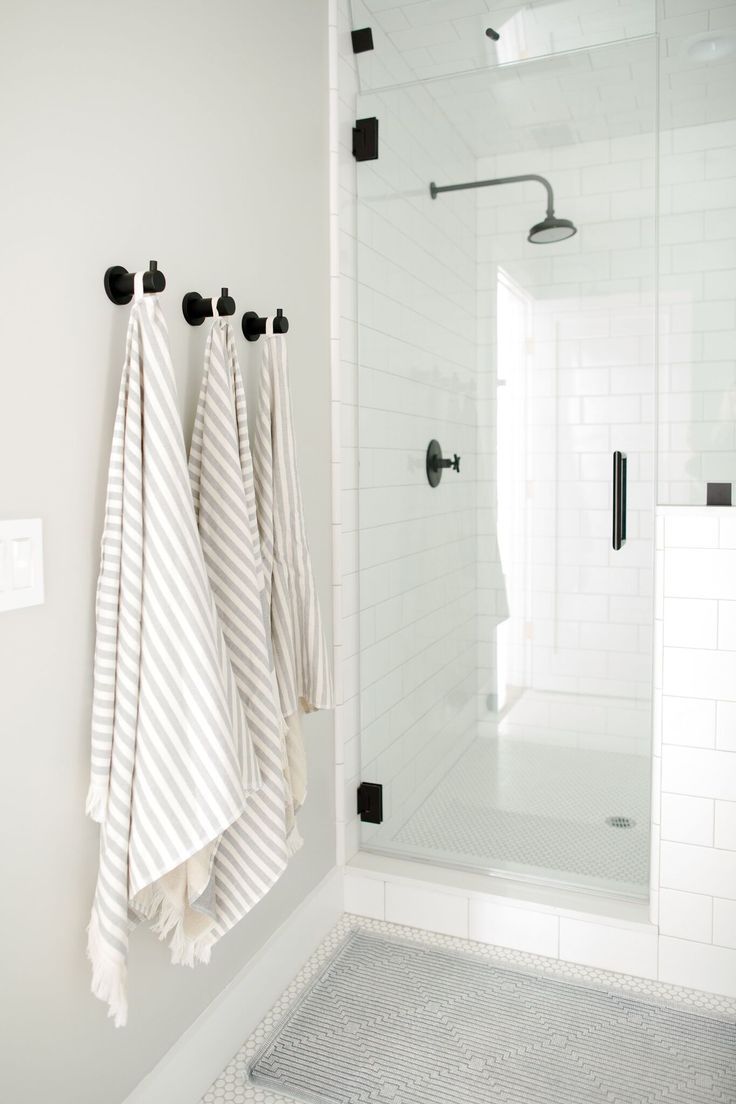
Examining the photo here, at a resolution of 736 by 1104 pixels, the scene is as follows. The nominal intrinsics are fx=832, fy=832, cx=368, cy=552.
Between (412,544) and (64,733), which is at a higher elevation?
(412,544)

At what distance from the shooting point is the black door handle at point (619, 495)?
1844mm

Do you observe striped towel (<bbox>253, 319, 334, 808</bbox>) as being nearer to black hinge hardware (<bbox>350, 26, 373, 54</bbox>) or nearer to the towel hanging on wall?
the towel hanging on wall

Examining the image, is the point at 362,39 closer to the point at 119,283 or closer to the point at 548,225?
the point at 548,225

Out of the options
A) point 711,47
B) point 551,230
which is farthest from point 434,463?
point 711,47

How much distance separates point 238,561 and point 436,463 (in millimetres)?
873

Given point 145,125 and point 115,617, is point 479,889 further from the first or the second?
point 145,125

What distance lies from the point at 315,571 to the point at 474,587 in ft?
1.33

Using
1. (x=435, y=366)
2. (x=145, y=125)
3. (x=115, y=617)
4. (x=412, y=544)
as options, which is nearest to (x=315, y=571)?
(x=412, y=544)

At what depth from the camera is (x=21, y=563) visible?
1.07 meters

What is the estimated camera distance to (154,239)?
4.34 ft

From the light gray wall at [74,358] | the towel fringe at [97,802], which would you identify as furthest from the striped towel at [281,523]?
the towel fringe at [97,802]

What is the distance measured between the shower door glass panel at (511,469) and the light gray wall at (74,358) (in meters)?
0.64

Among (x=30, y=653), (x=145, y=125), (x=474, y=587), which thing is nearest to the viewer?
(x=30, y=653)

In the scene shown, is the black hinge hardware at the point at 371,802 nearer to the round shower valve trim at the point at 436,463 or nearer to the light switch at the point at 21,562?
the round shower valve trim at the point at 436,463
